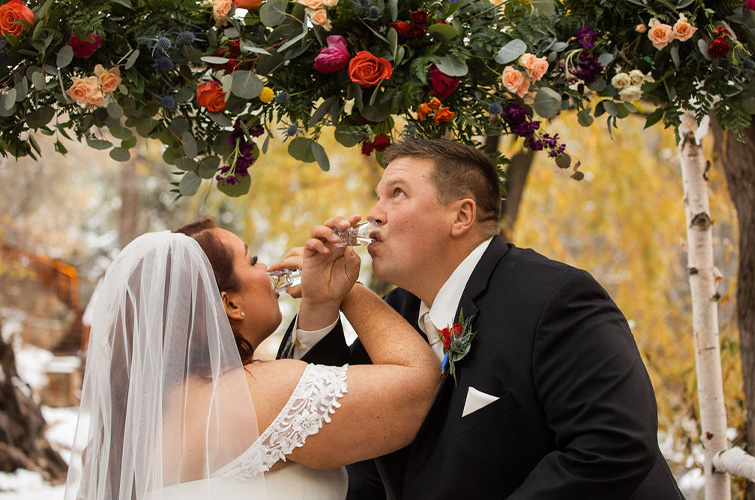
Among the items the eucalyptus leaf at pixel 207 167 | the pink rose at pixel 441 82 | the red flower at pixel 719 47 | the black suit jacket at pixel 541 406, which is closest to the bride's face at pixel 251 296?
the eucalyptus leaf at pixel 207 167

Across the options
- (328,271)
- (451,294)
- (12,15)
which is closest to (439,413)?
(451,294)

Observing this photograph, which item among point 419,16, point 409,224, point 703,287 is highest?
point 419,16

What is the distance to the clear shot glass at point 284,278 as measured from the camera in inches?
113

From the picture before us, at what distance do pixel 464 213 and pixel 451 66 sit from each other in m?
0.59

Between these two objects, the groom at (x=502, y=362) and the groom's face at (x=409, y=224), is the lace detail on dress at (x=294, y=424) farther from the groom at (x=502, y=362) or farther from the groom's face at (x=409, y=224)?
the groom's face at (x=409, y=224)

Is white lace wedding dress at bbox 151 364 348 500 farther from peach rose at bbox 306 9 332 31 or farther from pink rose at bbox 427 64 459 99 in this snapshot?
peach rose at bbox 306 9 332 31

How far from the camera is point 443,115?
269 cm

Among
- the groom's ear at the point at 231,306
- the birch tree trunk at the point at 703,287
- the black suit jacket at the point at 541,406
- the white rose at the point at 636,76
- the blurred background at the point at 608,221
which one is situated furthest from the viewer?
the blurred background at the point at 608,221

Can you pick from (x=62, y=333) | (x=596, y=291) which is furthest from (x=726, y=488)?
(x=62, y=333)

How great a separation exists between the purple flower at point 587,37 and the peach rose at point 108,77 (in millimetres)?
1666

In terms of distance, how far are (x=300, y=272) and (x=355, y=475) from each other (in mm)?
974

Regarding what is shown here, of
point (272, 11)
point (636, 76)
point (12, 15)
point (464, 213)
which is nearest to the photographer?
point (12, 15)

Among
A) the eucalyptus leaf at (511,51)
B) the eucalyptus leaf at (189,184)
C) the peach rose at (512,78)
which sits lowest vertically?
the eucalyptus leaf at (189,184)

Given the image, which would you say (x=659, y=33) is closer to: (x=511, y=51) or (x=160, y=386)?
(x=511, y=51)
